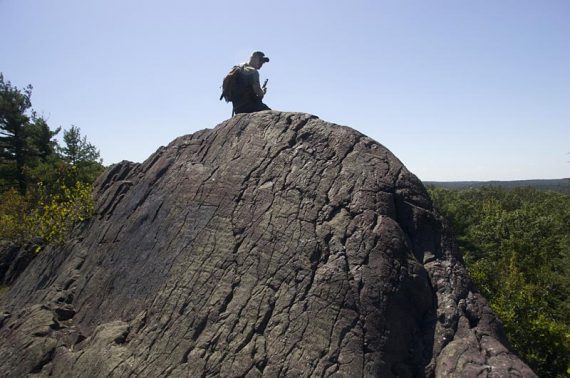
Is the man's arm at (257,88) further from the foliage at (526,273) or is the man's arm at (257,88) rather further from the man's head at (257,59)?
the foliage at (526,273)

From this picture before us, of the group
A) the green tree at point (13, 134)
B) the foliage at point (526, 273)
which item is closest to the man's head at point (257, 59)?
the foliage at point (526, 273)

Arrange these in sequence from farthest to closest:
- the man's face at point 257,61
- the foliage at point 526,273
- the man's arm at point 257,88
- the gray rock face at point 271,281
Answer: the foliage at point 526,273, the man's face at point 257,61, the man's arm at point 257,88, the gray rock face at point 271,281

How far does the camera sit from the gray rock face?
9031mm

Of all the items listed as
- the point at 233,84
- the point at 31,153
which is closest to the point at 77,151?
the point at 31,153

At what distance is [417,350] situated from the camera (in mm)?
9055

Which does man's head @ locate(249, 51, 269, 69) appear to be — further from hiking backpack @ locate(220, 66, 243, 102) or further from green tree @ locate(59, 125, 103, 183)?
green tree @ locate(59, 125, 103, 183)

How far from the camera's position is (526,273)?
32.2 metres

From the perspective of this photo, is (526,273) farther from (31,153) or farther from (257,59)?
(31,153)

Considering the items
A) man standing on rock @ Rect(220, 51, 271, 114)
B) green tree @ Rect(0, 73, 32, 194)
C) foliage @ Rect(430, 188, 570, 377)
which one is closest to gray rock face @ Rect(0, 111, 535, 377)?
man standing on rock @ Rect(220, 51, 271, 114)

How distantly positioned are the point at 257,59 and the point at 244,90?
4.78 ft

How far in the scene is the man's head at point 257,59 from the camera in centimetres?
1631

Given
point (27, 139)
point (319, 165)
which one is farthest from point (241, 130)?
point (27, 139)

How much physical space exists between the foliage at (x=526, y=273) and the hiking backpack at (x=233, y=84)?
14.2 meters

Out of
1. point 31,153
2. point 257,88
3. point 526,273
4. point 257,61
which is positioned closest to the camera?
point 257,88
